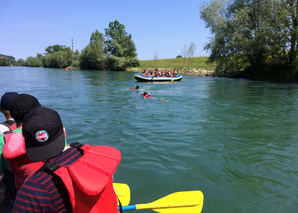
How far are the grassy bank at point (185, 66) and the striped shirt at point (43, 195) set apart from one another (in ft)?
108

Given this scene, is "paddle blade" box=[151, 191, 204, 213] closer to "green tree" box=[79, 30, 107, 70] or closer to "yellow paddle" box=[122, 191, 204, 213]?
"yellow paddle" box=[122, 191, 204, 213]

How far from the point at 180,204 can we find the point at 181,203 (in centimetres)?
2

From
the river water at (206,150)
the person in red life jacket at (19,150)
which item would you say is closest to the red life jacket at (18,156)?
the person in red life jacket at (19,150)

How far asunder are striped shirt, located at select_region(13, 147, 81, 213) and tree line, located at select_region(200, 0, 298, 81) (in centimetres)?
2751

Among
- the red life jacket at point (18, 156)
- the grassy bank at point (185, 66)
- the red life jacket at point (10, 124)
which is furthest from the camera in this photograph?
the grassy bank at point (185, 66)

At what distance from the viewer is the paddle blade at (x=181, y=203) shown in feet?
9.52

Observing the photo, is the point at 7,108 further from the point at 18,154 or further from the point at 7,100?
the point at 18,154

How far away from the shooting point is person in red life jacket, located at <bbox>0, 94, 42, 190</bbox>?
1876 mm

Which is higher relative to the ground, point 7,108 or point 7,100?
point 7,100

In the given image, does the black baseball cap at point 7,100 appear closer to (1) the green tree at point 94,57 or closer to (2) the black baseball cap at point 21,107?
(2) the black baseball cap at point 21,107

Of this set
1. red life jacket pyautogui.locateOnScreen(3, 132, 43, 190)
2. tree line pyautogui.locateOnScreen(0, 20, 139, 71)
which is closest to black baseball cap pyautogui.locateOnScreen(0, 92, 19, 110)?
red life jacket pyautogui.locateOnScreen(3, 132, 43, 190)

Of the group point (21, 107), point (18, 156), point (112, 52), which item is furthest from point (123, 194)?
point (112, 52)

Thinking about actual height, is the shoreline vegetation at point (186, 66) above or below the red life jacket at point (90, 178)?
above

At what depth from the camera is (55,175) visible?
4.42 feet
